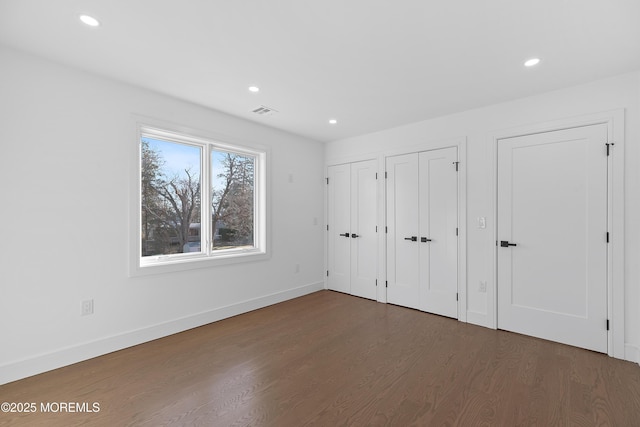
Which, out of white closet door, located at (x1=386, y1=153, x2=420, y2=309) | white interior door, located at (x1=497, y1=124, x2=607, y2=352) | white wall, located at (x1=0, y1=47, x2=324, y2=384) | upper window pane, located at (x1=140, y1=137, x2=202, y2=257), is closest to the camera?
white wall, located at (x1=0, y1=47, x2=324, y2=384)

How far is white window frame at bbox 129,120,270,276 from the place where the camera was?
294 cm

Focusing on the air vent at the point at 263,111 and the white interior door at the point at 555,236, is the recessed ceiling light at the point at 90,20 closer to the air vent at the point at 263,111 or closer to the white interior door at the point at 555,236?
the air vent at the point at 263,111

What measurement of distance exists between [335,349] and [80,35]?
332 cm

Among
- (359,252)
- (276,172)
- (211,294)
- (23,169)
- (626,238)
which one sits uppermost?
(276,172)

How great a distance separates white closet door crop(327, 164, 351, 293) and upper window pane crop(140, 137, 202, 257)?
2212 millimetres

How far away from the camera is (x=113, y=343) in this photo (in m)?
2.75

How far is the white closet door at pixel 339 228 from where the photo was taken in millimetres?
4797

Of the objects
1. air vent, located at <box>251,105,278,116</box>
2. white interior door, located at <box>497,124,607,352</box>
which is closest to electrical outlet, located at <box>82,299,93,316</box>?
air vent, located at <box>251,105,278,116</box>

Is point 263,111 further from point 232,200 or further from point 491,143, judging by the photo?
point 491,143

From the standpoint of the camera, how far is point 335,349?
2.83 meters

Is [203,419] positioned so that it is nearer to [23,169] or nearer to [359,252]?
[23,169]

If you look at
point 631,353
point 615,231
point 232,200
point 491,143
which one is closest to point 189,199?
point 232,200

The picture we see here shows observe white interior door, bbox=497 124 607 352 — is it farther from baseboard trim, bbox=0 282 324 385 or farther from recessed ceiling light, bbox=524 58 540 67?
baseboard trim, bbox=0 282 324 385

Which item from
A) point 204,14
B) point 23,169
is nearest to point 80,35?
point 204,14
